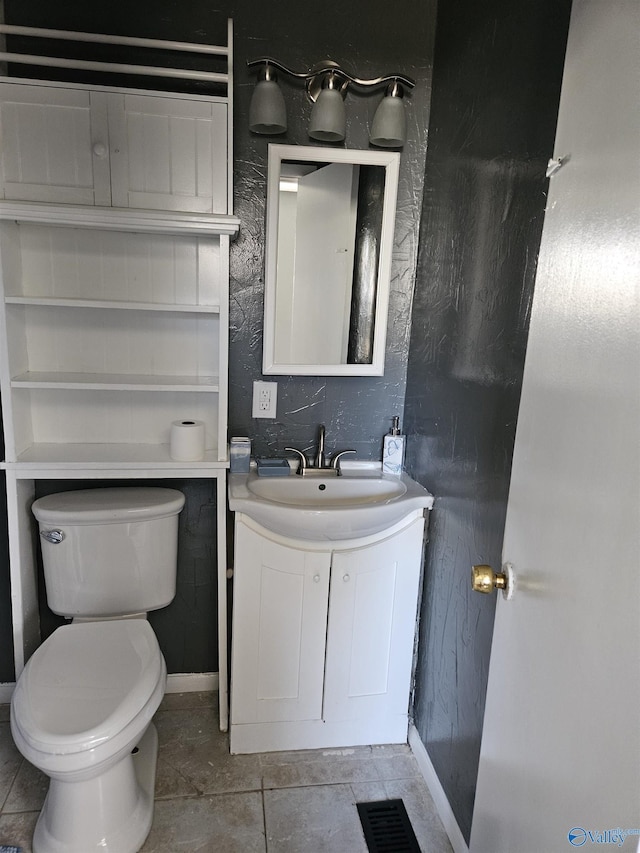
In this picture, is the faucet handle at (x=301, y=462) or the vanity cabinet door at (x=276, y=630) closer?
the vanity cabinet door at (x=276, y=630)

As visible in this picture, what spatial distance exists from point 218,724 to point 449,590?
0.99 metres

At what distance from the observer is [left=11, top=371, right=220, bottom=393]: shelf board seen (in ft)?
5.81

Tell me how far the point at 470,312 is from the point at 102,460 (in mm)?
1201

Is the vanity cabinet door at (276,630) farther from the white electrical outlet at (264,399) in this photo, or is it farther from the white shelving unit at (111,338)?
the white electrical outlet at (264,399)

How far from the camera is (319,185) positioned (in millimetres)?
1960

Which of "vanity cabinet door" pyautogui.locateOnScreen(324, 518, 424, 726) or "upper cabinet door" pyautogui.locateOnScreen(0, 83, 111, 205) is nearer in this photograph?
"upper cabinet door" pyautogui.locateOnScreen(0, 83, 111, 205)

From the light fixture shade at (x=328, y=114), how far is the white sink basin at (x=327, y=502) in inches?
43.9

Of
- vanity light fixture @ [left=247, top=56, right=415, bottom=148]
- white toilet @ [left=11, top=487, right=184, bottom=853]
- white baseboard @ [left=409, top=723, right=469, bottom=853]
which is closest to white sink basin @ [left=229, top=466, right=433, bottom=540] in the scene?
white toilet @ [left=11, top=487, right=184, bottom=853]

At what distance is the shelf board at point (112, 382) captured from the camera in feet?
5.81

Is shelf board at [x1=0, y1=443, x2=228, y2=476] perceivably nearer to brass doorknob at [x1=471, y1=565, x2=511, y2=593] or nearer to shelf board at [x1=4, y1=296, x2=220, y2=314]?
shelf board at [x1=4, y1=296, x2=220, y2=314]

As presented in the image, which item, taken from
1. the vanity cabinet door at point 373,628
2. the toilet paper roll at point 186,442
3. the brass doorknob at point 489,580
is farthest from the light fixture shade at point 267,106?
the brass doorknob at point 489,580

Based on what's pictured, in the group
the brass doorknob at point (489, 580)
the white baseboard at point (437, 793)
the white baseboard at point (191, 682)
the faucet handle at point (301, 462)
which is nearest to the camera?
the brass doorknob at point (489, 580)

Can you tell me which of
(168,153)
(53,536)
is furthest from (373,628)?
(168,153)

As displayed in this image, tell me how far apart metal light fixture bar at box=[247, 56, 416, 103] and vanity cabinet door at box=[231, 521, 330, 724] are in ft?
4.57
